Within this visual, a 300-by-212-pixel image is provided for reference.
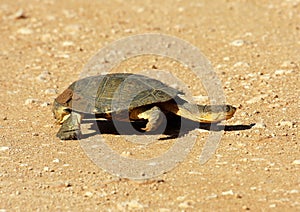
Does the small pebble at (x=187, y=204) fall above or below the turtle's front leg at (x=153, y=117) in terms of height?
below

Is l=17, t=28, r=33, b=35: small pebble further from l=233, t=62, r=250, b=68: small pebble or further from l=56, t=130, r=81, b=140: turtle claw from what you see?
l=56, t=130, r=81, b=140: turtle claw

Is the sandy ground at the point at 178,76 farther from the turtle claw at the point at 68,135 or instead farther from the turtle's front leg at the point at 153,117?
the turtle's front leg at the point at 153,117

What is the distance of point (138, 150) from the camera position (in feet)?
19.2

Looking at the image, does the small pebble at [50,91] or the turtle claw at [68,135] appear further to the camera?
the small pebble at [50,91]

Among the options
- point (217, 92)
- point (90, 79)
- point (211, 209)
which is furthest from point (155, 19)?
point (211, 209)

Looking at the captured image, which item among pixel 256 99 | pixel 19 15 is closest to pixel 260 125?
pixel 256 99

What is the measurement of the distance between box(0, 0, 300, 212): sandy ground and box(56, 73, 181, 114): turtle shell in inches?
13.5

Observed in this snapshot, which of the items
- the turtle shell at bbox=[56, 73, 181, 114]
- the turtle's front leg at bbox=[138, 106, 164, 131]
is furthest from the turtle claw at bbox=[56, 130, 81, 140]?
the turtle's front leg at bbox=[138, 106, 164, 131]

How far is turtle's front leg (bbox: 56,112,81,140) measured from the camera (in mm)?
6215

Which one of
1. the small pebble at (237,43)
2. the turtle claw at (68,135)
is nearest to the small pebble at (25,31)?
the small pebble at (237,43)

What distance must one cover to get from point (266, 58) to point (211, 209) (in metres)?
4.31

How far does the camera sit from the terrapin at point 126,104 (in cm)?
607

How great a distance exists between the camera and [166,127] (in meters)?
6.43

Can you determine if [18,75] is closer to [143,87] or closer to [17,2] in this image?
[143,87]
